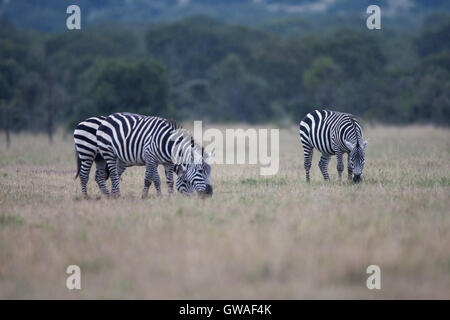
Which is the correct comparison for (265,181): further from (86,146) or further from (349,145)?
(86,146)

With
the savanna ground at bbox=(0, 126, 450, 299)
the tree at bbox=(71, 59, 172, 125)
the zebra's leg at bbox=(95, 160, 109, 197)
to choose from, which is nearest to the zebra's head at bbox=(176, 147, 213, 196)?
the savanna ground at bbox=(0, 126, 450, 299)

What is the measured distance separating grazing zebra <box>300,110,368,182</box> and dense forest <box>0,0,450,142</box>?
15.1m

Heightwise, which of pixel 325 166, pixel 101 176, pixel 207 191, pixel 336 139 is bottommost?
pixel 207 191

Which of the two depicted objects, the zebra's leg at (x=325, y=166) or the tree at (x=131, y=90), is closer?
the zebra's leg at (x=325, y=166)

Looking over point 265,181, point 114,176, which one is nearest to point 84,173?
point 114,176

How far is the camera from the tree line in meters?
32.9

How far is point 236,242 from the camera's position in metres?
6.54

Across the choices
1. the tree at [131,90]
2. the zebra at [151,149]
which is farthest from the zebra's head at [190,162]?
the tree at [131,90]

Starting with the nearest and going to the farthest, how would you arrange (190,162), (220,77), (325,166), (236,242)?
(236,242) < (190,162) < (325,166) < (220,77)

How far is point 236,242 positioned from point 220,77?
1577 inches

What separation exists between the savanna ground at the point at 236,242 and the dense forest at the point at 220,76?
16527 millimetres

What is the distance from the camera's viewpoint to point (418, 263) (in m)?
5.84

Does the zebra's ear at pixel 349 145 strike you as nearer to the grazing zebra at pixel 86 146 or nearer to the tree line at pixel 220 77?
the grazing zebra at pixel 86 146

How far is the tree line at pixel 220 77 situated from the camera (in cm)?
3291
